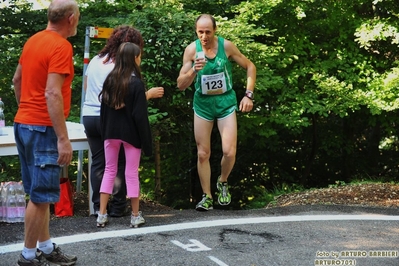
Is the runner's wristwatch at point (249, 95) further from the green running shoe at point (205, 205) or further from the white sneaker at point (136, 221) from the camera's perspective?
the white sneaker at point (136, 221)

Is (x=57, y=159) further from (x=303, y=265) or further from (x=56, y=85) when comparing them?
(x=303, y=265)

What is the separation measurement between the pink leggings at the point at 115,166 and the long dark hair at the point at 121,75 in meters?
0.40

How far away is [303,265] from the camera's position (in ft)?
16.1

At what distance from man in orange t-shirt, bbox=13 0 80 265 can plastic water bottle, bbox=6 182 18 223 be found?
2.09 metres

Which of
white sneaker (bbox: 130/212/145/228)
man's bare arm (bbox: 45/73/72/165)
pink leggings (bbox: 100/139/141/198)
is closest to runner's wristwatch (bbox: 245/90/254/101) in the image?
pink leggings (bbox: 100/139/141/198)

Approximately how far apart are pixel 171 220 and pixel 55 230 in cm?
117

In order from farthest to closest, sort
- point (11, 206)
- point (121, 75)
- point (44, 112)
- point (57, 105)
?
point (11, 206) → point (121, 75) → point (44, 112) → point (57, 105)

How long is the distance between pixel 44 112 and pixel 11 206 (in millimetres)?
2517

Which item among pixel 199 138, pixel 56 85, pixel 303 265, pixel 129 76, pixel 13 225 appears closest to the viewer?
pixel 56 85

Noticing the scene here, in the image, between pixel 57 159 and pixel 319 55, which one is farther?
pixel 319 55

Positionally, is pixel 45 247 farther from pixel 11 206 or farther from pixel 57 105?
pixel 11 206

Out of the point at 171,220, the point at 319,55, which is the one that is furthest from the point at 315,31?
the point at 171,220

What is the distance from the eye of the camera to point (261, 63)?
11328 mm

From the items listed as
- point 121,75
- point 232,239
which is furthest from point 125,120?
point 232,239
